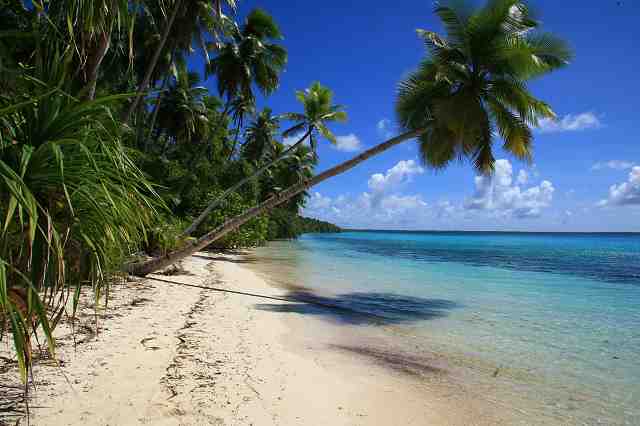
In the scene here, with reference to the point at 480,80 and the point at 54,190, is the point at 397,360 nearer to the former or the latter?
the point at 54,190

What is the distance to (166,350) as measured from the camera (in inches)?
165

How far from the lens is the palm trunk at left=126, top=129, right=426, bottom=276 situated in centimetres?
841

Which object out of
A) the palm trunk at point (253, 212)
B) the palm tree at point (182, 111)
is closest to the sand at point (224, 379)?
the palm trunk at point (253, 212)

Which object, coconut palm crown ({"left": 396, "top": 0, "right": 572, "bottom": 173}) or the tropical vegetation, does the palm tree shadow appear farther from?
coconut palm crown ({"left": 396, "top": 0, "right": 572, "bottom": 173})

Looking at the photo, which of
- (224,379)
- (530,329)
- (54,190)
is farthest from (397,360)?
(54,190)

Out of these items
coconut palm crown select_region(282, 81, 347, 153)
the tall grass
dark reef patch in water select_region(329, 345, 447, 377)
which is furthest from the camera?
coconut palm crown select_region(282, 81, 347, 153)

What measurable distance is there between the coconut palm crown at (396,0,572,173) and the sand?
266 inches

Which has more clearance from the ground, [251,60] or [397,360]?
[251,60]

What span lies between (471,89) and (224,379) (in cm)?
924

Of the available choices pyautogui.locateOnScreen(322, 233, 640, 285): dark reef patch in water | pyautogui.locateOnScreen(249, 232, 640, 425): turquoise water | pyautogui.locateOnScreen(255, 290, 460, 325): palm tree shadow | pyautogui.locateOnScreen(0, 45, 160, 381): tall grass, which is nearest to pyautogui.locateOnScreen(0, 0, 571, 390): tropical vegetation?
pyautogui.locateOnScreen(0, 45, 160, 381): tall grass

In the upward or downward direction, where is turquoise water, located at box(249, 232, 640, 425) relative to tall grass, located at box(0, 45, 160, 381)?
downward

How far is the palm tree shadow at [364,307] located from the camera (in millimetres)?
7320

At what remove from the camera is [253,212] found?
8.99m

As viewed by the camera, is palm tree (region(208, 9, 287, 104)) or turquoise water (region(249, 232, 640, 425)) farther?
palm tree (region(208, 9, 287, 104))
